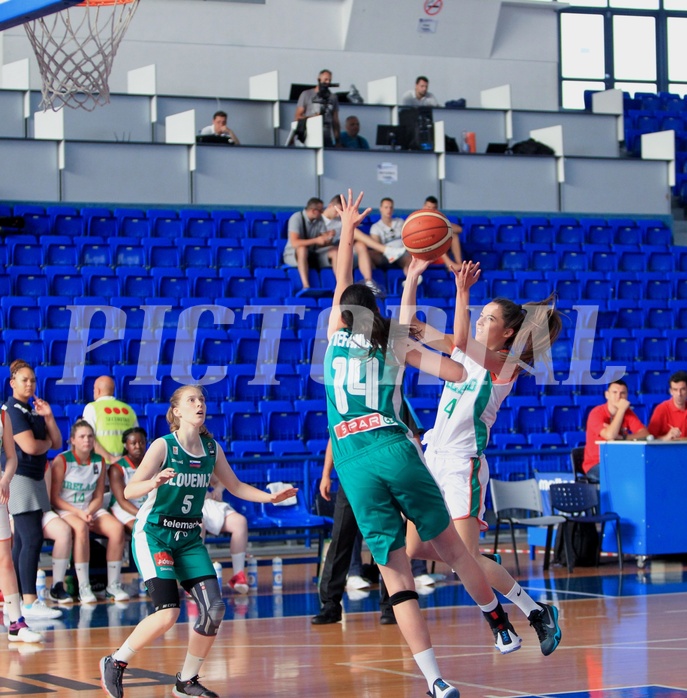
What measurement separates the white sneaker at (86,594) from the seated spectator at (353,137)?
32.0ft

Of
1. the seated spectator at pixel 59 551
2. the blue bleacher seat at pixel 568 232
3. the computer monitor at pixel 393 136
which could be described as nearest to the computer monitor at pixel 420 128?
the computer monitor at pixel 393 136

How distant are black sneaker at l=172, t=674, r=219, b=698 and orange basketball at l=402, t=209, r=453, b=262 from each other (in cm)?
236

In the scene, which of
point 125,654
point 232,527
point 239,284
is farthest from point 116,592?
point 239,284

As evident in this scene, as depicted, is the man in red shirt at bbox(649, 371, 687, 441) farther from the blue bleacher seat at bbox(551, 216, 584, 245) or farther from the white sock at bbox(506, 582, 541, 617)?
the blue bleacher seat at bbox(551, 216, 584, 245)

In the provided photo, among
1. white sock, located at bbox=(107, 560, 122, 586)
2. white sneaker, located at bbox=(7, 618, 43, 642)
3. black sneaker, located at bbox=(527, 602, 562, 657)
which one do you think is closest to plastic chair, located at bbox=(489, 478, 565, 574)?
white sock, located at bbox=(107, 560, 122, 586)

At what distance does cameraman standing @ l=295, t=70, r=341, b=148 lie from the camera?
17.2 metres

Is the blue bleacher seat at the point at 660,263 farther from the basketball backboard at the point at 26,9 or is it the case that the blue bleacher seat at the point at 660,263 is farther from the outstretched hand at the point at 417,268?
the basketball backboard at the point at 26,9

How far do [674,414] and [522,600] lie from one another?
6120 millimetres

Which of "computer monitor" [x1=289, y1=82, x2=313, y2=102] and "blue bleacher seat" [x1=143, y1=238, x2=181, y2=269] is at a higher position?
"computer monitor" [x1=289, y1=82, x2=313, y2=102]

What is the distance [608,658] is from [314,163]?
11.9 m

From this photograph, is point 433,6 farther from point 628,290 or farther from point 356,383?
point 356,383

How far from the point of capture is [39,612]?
8344 mm

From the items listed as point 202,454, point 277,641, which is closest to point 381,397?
point 202,454

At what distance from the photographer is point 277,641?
7.03m
